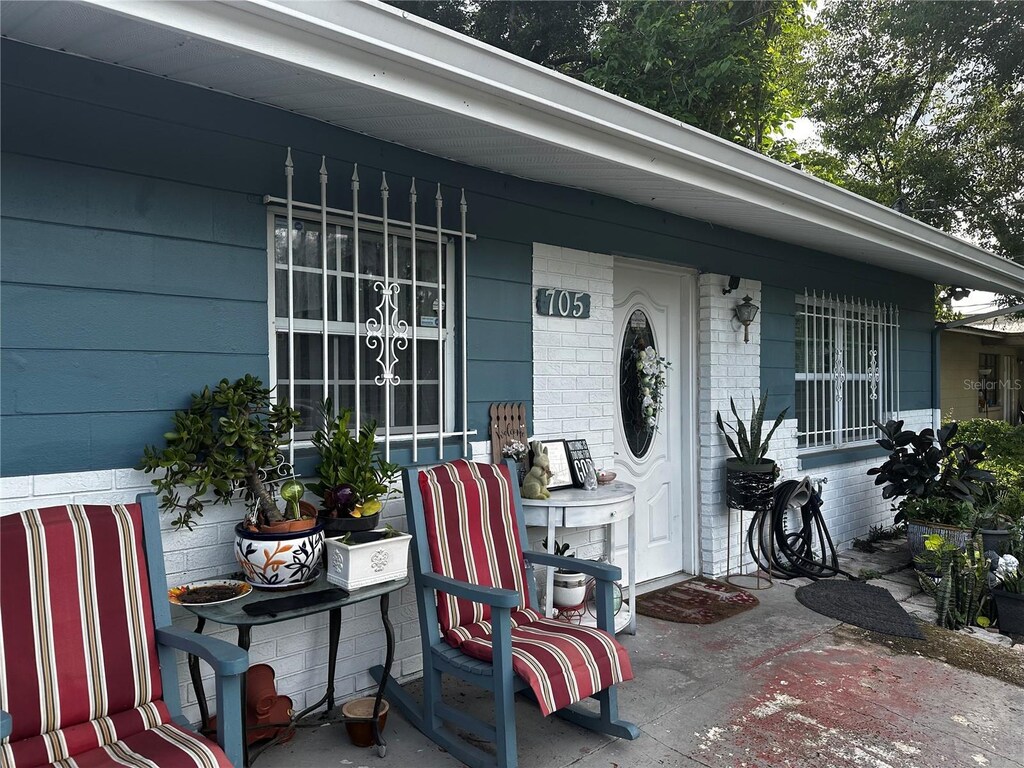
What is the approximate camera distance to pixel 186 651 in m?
1.86

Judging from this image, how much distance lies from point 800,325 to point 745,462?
5.01 ft

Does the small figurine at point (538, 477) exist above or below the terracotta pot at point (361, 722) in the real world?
above

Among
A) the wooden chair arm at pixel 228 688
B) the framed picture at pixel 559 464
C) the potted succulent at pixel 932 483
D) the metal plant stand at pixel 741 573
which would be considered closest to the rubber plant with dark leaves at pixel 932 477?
the potted succulent at pixel 932 483

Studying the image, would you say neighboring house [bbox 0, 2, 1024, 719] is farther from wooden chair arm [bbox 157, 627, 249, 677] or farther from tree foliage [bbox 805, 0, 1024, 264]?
tree foliage [bbox 805, 0, 1024, 264]

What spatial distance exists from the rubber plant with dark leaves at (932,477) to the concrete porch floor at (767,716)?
1.74 meters

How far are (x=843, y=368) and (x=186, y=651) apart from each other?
5249mm

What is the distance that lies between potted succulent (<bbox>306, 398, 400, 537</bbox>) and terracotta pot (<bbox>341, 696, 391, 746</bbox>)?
0.62 metres

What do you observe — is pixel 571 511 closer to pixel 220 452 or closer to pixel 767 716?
pixel 767 716

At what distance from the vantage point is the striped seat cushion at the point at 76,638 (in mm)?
1723

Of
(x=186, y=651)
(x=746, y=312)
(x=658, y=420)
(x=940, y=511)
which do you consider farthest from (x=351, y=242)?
(x=940, y=511)

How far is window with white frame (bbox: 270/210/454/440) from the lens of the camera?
2680 mm

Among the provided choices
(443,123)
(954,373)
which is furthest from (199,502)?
(954,373)

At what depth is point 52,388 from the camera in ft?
6.91

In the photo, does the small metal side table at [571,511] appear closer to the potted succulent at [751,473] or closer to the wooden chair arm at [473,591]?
the wooden chair arm at [473,591]
